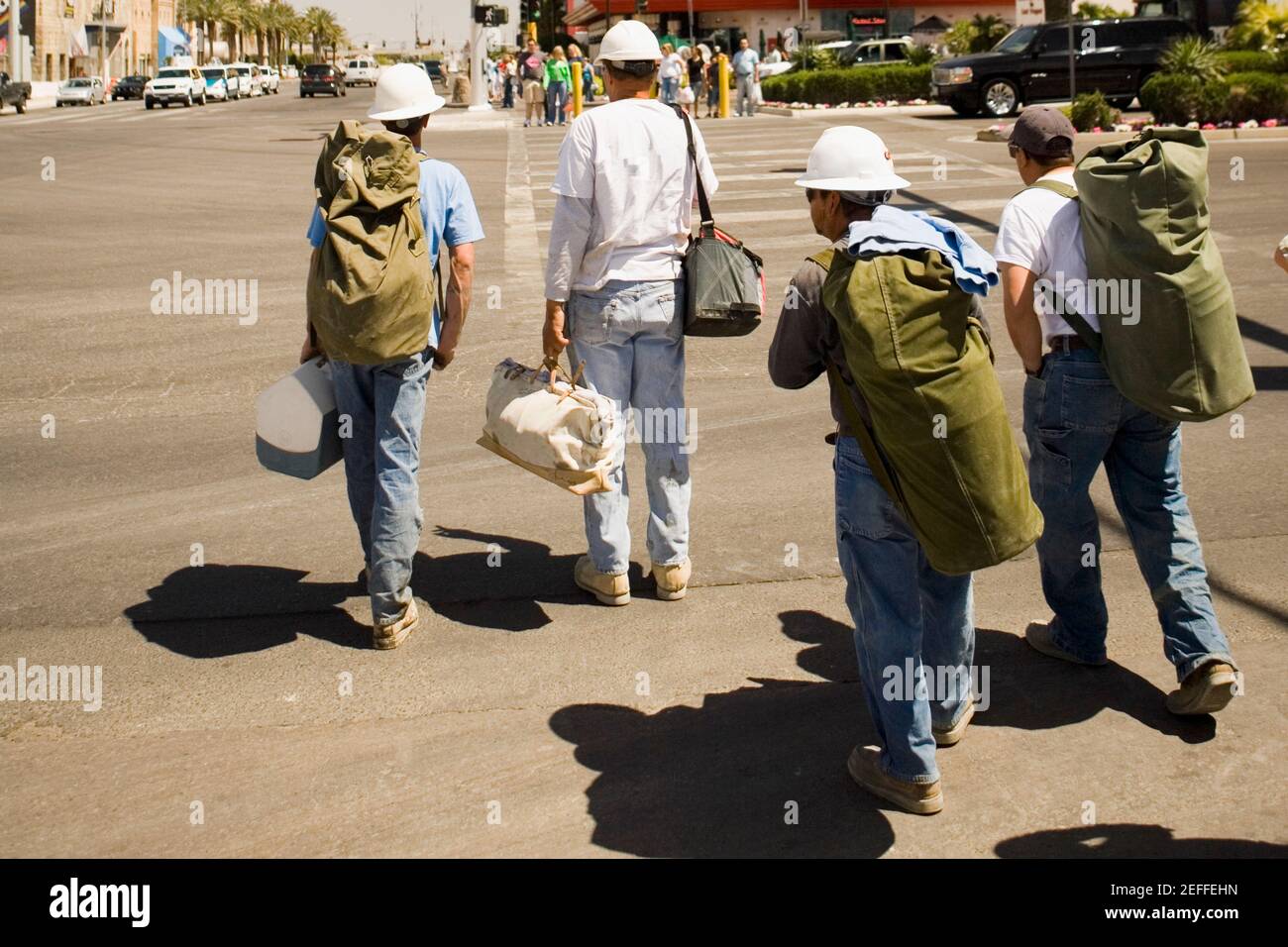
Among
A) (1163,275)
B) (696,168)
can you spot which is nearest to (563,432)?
(696,168)

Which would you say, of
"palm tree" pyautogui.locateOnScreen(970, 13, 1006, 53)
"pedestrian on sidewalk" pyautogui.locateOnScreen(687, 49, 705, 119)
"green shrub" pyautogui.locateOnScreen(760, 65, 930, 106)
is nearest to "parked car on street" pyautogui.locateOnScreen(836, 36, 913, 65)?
"pedestrian on sidewalk" pyautogui.locateOnScreen(687, 49, 705, 119)

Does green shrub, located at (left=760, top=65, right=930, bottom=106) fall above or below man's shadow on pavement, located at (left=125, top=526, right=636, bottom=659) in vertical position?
above

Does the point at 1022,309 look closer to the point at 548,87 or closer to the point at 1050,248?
the point at 1050,248

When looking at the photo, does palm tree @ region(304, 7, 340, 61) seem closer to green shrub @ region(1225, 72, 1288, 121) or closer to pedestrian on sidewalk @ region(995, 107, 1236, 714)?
green shrub @ region(1225, 72, 1288, 121)

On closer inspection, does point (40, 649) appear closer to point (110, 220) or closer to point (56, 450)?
point (56, 450)

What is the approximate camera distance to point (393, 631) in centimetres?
513

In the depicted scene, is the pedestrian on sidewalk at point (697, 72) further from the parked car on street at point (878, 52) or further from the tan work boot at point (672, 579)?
the tan work boot at point (672, 579)

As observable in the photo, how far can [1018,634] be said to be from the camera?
512cm

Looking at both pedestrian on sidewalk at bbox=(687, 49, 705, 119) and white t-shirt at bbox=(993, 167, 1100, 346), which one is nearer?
white t-shirt at bbox=(993, 167, 1100, 346)

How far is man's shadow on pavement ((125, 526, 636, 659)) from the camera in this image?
17.4ft

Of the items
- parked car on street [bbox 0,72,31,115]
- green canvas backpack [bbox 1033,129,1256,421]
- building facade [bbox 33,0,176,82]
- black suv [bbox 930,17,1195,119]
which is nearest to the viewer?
green canvas backpack [bbox 1033,129,1256,421]

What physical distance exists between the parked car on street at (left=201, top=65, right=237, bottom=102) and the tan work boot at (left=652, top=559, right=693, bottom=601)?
6696 cm

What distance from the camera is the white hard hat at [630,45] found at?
510 centimetres

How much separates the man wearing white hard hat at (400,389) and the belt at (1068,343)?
200 centimetres
